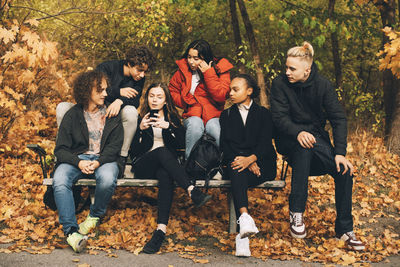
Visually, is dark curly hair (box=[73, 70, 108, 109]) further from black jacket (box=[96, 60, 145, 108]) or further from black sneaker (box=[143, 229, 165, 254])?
black sneaker (box=[143, 229, 165, 254])

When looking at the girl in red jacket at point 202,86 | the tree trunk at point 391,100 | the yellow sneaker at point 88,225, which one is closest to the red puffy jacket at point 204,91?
the girl in red jacket at point 202,86

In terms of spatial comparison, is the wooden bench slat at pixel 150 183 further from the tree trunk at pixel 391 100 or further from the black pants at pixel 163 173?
the tree trunk at pixel 391 100

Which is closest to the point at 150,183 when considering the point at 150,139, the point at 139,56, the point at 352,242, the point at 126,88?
the point at 150,139

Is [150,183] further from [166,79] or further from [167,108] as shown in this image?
[166,79]

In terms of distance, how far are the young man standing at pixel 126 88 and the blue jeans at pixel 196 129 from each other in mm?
566

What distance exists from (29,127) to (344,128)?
4822mm

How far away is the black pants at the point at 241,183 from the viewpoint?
4.04 metres

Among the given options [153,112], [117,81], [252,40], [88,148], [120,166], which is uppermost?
[252,40]

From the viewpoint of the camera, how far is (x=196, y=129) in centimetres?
446

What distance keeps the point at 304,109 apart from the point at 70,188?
2445 millimetres

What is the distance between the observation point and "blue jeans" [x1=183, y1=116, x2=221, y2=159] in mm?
4453

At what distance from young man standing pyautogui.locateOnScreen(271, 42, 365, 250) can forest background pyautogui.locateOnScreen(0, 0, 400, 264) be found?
333mm

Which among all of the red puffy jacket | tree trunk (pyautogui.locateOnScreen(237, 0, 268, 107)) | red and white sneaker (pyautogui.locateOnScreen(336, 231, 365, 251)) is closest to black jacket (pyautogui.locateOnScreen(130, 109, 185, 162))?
the red puffy jacket

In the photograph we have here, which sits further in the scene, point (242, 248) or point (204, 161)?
point (204, 161)
